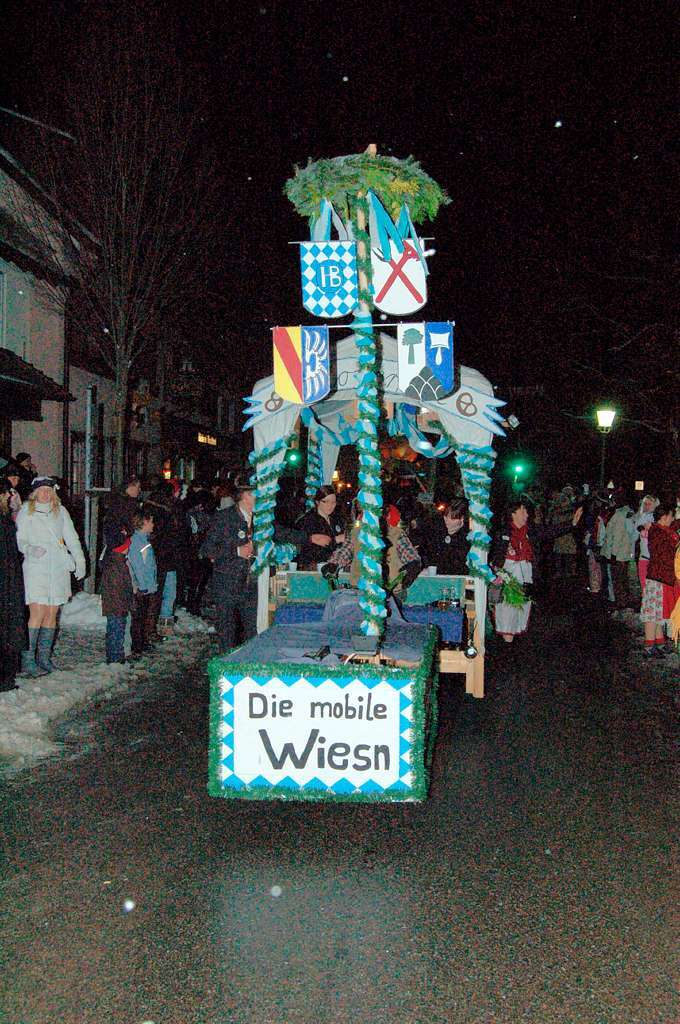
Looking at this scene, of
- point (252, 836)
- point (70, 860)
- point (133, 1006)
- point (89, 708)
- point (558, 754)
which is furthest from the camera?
point (89, 708)

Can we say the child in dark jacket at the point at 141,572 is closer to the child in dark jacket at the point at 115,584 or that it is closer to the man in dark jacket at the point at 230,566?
the child in dark jacket at the point at 115,584

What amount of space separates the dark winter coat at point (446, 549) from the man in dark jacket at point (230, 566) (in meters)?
2.43

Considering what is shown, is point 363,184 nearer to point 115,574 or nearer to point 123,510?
point 123,510

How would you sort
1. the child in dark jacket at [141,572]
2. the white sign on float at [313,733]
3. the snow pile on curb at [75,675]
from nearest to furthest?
the white sign on float at [313,733], the snow pile on curb at [75,675], the child in dark jacket at [141,572]

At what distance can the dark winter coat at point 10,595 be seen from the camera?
8.23 m

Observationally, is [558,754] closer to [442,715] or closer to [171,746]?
[442,715]

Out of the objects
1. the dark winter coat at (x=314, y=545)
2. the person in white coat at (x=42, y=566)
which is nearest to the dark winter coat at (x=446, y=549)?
the dark winter coat at (x=314, y=545)

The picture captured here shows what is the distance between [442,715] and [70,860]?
4251 millimetres

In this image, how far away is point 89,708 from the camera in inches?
328

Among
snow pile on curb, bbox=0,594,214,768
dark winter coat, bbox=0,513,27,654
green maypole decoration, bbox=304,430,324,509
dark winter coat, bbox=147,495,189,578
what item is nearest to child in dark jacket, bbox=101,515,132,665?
snow pile on curb, bbox=0,594,214,768

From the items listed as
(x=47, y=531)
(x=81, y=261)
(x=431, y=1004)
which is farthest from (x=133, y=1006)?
(x=81, y=261)

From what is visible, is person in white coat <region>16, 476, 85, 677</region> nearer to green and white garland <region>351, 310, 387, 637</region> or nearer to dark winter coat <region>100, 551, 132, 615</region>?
dark winter coat <region>100, 551, 132, 615</region>

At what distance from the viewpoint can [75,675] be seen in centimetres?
939

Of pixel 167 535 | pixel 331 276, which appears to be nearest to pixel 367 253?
pixel 331 276
